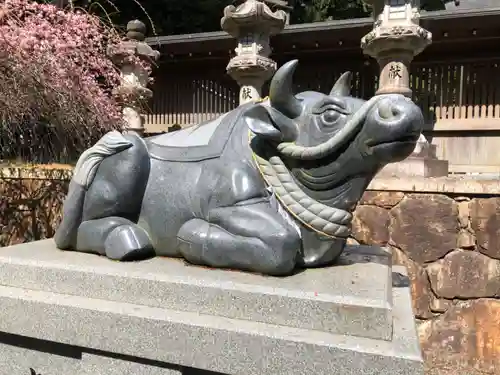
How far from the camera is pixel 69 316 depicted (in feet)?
6.05

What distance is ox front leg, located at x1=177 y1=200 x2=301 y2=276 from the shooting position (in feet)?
5.82

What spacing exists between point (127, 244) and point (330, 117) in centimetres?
103

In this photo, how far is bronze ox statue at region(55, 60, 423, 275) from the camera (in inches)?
69.1

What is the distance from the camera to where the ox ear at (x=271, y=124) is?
1.84 meters

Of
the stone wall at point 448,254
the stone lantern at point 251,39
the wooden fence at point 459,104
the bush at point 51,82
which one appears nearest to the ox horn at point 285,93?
the stone wall at point 448,254

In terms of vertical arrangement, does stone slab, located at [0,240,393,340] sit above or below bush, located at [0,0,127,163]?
below

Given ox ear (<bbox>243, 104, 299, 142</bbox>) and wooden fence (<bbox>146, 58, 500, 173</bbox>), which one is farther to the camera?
wooden fence (<bbox>146, 58, 500, 173</bbox>)

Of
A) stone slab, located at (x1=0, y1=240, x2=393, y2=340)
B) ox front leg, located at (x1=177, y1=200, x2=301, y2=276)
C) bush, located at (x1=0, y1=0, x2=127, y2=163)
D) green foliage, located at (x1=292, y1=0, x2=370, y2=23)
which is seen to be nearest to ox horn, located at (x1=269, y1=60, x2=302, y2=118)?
ox front leg, located at (x1=177, y1=200, x2=301, y2=276)

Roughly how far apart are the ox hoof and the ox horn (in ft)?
2.76

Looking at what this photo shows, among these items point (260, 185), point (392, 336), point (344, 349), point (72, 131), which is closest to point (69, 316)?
point (260, 185)

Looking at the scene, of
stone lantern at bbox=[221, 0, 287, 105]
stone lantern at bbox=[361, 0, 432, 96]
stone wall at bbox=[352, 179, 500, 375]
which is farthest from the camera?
stone lantern at bbox=[221, 0, 287, 105]

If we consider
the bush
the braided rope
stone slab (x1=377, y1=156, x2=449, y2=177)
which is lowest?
the braided rope

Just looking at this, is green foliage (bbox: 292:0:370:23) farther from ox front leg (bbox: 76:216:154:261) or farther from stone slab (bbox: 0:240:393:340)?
stone slab (bbox: 0:240:393:340)

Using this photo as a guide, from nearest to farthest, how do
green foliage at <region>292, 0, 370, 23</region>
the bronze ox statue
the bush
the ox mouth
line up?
the ox mouth
the bronze ox statue
the bush
green foliage at <region>292, 0, 370, 23</region>
